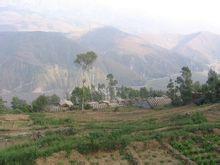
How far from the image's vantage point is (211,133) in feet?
108

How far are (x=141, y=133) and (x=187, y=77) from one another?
39.3 metres

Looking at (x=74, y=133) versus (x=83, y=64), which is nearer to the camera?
(x=74, y=133)

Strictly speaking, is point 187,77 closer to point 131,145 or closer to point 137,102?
point 137,102

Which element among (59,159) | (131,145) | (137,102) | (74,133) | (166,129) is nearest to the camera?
(59,159)

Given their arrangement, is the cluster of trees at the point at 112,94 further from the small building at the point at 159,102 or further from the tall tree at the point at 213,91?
the tall tree at the point at 213,91

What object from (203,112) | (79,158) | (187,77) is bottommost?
(79,158)

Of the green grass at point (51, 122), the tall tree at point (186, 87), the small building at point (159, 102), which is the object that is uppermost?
the tall tree at point (186, 87)

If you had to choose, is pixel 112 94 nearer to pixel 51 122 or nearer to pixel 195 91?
pixel 195 91

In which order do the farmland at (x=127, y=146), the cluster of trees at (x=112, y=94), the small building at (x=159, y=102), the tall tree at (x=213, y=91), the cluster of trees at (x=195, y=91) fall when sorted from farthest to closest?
1. the cluster of trees at (x=112, y=94)
2. the small building at (x=159, y=102)
3. the cluster of trees at (x=195, y=91)
4. the tall tree at (x=213, y=91)
5. the farmland at (x=127, y=146)

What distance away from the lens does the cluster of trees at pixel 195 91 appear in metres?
59.1

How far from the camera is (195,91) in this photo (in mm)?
68000

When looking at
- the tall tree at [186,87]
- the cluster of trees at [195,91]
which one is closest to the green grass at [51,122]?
the cluster of trees at [195,91]

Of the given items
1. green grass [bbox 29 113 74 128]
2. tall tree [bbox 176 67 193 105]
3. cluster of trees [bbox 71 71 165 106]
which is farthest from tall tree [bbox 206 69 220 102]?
cluster of trees [bbox 71 71 165 106]

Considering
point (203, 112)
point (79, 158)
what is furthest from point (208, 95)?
point (79, 158)
